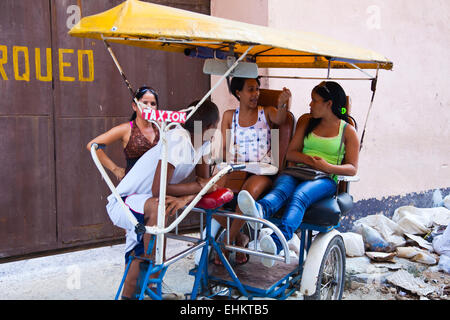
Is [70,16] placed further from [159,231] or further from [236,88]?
[159,231]

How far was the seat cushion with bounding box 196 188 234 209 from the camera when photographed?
2695mm

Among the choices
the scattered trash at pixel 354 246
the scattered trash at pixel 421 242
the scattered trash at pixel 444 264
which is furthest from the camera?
the scattered trash at pixel 421 242

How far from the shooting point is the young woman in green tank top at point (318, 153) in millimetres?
3057

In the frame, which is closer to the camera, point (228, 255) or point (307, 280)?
point (307, 280)

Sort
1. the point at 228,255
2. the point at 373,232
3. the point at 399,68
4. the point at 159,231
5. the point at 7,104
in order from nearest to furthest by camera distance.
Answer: the point at 159,231, the point at 228,255, the point at 7,104, the point at 373,232, the point at 399,68

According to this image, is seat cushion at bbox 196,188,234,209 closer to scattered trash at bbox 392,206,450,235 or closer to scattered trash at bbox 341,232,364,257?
scattered trash at bbox 341,232,364,257

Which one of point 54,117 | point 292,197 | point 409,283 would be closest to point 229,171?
point 292,197

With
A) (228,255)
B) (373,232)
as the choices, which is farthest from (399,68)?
(228,255)

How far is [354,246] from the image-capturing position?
493cm

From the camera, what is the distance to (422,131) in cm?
670

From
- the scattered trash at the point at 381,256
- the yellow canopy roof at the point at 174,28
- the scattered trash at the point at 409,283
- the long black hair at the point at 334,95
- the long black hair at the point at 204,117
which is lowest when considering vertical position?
the scattered trash at the point at 409,283

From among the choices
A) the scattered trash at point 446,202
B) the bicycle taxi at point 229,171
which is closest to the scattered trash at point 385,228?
the scattered trash at point 446,202

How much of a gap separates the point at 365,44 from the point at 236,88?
2.81 metres

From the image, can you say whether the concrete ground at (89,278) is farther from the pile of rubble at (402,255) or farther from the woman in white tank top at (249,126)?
the woman in white tank top at (249,126)
